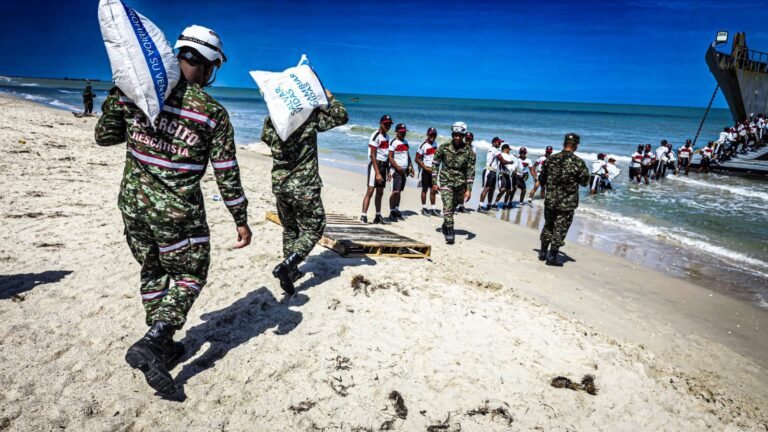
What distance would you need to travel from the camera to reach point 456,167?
7.61 m

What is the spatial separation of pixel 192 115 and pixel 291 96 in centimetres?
158

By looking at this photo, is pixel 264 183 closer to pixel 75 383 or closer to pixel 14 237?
pixel 14 237

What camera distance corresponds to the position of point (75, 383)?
122 inches

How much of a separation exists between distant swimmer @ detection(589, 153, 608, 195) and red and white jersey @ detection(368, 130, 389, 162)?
9506mm

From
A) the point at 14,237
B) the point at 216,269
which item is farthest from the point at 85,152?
the point at 216,269

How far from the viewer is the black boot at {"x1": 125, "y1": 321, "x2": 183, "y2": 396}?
2.76 meters

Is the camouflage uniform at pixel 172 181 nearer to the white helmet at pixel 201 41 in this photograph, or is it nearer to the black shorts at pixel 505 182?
the white helmet at pixel 201 41

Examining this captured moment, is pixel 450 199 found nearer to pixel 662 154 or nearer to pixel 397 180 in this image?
pixel 397 180

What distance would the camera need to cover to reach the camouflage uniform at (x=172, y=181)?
2.75 m

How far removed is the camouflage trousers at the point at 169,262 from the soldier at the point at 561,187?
222 inches

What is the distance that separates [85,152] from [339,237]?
899 centimetres

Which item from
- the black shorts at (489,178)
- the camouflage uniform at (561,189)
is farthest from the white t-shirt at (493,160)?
the camouflage uniform at (561,189)

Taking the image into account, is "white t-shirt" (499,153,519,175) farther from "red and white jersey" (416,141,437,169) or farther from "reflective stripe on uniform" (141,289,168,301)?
"reflective stripe on uniform" (141,289,168,301)

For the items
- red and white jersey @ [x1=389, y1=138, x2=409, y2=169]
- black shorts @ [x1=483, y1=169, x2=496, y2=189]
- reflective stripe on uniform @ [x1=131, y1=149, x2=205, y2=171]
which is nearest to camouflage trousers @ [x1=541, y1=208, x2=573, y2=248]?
red and white jersey @ [x1=389, y1=138, x2=409, y2=169]
